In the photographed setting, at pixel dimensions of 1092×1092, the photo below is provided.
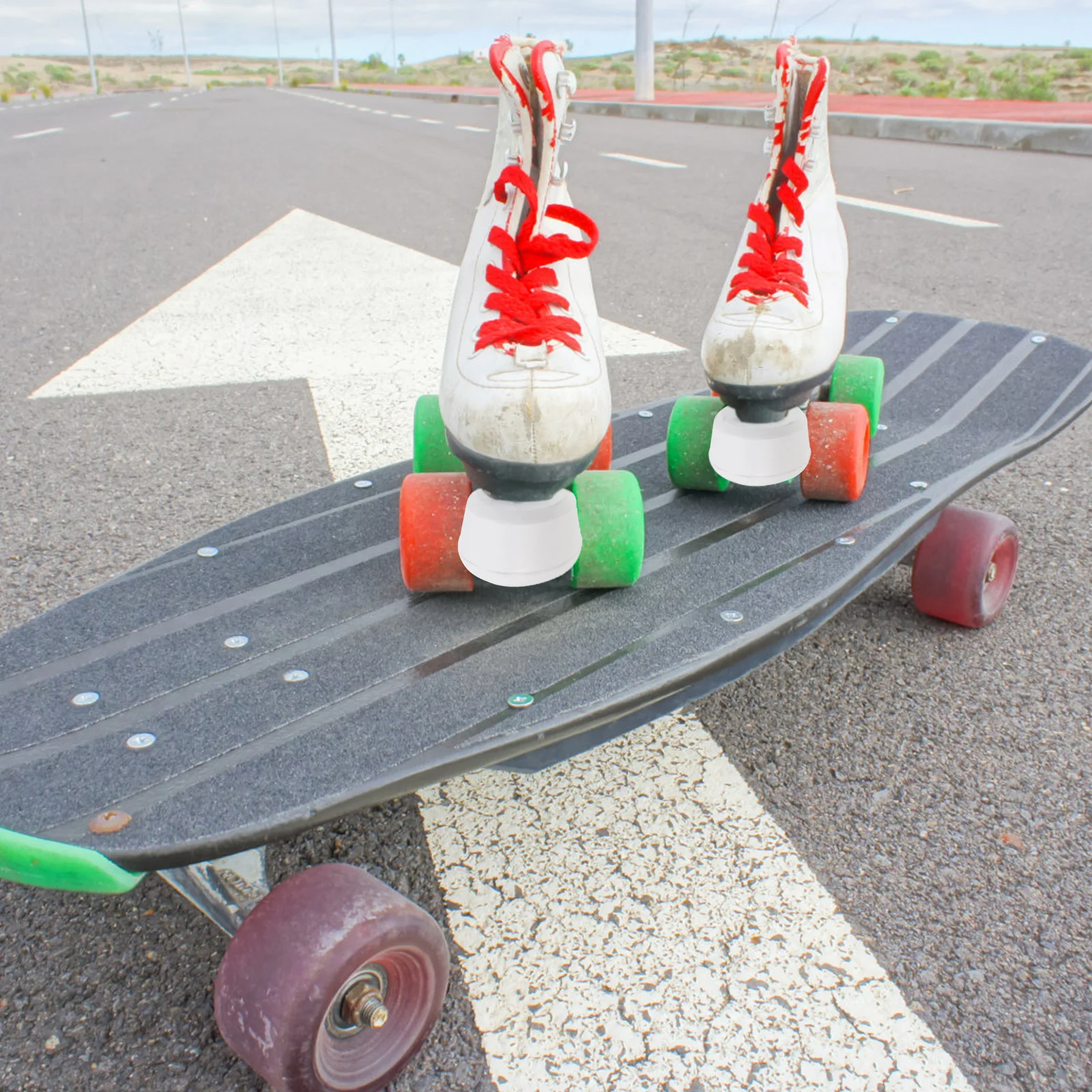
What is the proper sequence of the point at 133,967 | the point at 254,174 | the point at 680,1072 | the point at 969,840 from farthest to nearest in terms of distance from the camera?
the point at 254,174 → the point at 969,840 → the point at 133,967 → the point at 680,1072

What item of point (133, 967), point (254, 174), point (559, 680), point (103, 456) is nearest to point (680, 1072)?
point (559, 680)

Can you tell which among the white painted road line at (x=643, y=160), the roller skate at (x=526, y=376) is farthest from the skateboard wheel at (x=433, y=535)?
the white painted road line at (x=643, y=160)

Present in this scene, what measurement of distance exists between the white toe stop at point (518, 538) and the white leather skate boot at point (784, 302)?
38 centimetres

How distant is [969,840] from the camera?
1400 millimetres

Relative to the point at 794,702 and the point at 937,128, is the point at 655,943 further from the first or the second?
the point at 937,128

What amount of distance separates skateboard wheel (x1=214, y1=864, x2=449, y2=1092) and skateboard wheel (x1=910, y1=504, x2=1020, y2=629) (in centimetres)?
121

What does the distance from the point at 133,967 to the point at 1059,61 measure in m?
36.1

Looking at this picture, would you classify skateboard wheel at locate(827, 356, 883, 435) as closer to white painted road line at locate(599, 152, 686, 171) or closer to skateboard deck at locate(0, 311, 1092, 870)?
skateboard deck at locate(0, 311, 1092, 870)

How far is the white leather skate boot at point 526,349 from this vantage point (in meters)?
1.22

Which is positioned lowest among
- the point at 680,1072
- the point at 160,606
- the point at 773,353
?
the point at 680,1072

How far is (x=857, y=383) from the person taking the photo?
1914 mm

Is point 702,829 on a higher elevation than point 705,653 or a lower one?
lower

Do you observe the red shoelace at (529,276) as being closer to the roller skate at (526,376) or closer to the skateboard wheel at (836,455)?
the roller skate at (526,376)

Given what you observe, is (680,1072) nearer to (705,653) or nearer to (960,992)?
(960,992)
